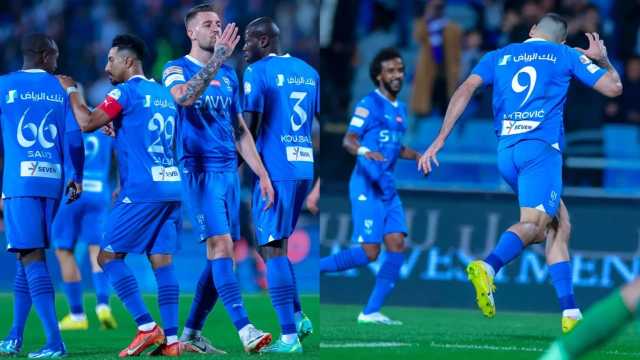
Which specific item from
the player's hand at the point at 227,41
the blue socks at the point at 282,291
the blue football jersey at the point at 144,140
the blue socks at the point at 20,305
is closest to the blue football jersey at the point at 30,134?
the blue football jersey at the point at 144,140

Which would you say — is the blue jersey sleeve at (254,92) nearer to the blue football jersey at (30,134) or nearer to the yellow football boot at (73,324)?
the blue football jersey at (30,134)

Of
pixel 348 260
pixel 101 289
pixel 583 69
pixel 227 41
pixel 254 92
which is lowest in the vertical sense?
pixel 101 289

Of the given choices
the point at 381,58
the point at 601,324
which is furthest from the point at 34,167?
the point at 381,58

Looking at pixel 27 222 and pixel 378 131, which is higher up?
pixel 378 131

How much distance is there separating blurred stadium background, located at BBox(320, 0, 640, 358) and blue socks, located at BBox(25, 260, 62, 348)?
3493mm

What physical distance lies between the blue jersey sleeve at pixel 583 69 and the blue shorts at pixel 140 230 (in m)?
2.80

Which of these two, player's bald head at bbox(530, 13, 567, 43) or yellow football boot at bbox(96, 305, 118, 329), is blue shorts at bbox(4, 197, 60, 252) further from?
player's bald head at bbox(530, 13, 567, 43)

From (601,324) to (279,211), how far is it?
366 centimetres

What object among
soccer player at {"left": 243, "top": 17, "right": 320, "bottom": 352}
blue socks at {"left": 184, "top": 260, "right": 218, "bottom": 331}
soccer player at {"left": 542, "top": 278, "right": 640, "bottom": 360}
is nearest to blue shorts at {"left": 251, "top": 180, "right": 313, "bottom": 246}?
soccer player at {"left": 243, "top": 17, "right": 320, "bottom": 352}

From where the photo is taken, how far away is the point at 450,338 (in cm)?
963

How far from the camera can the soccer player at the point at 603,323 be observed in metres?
5.18

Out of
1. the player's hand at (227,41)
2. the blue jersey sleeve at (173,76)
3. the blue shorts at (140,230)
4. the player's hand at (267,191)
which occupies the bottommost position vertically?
the blue shorts at (140,230)

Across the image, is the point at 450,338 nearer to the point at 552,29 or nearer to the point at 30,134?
the point at 552,29

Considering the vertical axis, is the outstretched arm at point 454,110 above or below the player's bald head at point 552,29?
below
